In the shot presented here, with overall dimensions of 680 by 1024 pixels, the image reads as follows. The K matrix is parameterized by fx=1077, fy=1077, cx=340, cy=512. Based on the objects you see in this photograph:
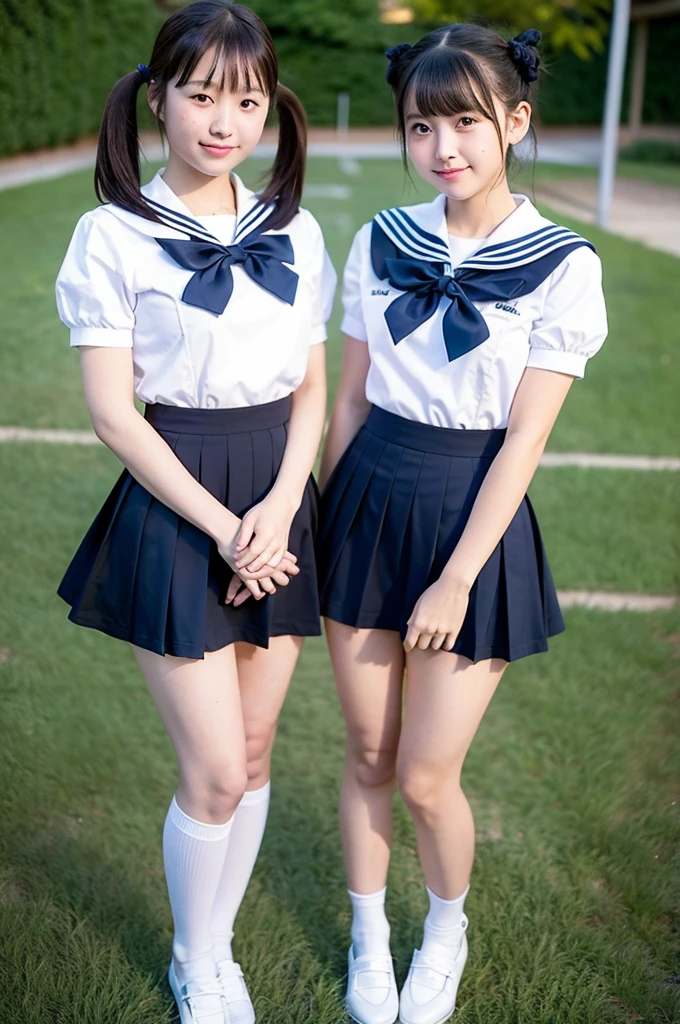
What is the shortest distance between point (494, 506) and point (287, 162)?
840 mm

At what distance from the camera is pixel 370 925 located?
232cm

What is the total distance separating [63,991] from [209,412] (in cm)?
126

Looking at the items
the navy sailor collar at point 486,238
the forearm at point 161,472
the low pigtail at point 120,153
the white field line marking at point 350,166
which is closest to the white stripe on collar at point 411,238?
the navy sailor collar at point 486,238

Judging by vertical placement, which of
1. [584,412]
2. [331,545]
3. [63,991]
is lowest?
[584,412]

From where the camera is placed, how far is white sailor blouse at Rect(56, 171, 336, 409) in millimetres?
1915

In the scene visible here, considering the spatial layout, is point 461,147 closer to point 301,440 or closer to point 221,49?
point 221,49

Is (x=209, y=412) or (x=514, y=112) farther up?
(x=514, y=112)

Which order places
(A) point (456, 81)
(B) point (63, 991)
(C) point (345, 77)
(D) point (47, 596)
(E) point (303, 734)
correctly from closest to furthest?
(A) point (456, 81) < (B) point (63, 991) < (E) point (303, 734) < (D) point (47, 596) < (C) point (345, 77)

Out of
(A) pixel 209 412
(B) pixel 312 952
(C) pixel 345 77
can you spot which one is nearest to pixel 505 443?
(A) pixel 209 412

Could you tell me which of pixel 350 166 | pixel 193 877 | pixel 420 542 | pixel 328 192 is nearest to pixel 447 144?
pixel 420 542

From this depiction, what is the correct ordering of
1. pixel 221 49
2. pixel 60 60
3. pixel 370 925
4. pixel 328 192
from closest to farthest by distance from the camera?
pixel 221 49
pixel 370 925
pixel 328 192
pixel 60 60

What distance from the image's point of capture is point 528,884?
269 cm

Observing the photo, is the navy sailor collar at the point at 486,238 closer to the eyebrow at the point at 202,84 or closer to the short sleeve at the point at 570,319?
the short sleeve at the point at 570,319

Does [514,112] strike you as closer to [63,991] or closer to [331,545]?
[331,545]
